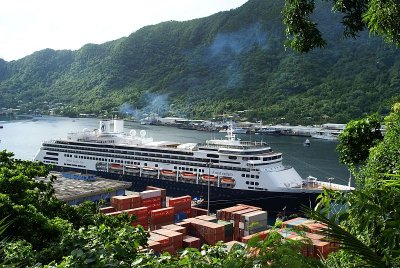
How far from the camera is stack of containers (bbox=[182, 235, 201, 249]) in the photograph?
18.0 m

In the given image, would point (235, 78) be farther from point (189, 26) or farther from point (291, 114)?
point (189, 26)

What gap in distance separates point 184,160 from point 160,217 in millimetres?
9977

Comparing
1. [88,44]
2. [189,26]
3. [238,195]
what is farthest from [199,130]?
[88,44]

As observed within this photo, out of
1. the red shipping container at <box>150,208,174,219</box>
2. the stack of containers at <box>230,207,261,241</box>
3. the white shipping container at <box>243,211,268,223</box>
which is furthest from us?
the red shipping container at <box>150,208,174,219</box>

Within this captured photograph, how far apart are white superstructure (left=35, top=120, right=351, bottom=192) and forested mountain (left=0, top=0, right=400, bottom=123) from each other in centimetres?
4467

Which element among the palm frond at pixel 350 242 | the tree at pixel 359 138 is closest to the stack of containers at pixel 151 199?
the tree at pixel 359 138

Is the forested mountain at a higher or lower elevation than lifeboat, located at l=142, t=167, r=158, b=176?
higher

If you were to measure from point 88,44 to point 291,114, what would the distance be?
11882 centimetres

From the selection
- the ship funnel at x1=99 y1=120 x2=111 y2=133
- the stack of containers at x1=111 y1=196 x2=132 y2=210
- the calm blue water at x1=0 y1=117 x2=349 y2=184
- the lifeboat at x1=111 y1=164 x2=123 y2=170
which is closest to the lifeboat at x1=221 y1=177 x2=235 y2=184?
the stack of containers at x1=111 y1=196 x2=132 y2=210

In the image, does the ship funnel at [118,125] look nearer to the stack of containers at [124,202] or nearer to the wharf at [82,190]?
the wharf at [82,190]

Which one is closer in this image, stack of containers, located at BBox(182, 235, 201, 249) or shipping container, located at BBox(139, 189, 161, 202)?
stack of containers, located at BBox(182, 235, 201, 249)

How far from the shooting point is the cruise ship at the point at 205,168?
2803 centimetres

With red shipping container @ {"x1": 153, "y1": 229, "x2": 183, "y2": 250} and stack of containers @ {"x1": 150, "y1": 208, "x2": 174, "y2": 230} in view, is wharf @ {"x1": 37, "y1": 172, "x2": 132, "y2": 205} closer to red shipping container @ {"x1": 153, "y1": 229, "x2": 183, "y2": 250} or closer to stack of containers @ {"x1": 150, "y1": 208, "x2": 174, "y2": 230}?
stack of containers @ {"x1": 150, "y1": 208, "x2": 174, "y2": 230}

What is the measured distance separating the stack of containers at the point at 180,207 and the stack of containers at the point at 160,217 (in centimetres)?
103
